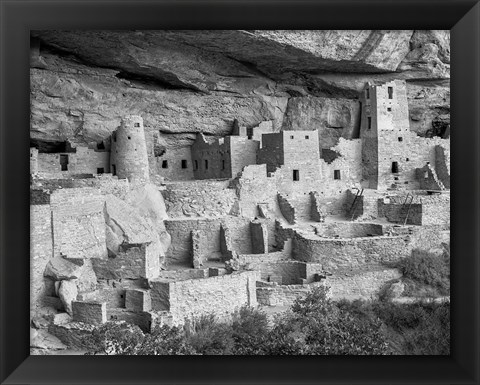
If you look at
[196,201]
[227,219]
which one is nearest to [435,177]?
[227,219]

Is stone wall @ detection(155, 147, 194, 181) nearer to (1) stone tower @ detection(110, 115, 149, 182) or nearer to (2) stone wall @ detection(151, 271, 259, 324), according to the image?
(1) stone tower @ detection(110, 115, 149, 182)

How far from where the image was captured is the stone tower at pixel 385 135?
17.3 metres

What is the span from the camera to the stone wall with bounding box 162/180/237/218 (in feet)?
46.1

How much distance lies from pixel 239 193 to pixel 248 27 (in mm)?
8608

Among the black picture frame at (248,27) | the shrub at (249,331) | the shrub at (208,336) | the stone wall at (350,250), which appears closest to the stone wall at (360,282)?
the stone wall at (350,250)

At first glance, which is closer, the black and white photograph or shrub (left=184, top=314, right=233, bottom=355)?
shrub (left=184, top=314, right=233, bottom=355)

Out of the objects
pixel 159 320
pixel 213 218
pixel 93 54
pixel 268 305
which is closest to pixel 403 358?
pixel 159 320

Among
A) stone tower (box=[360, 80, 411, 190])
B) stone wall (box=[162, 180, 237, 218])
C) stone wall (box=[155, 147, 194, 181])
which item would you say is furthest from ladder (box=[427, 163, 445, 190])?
stone wall (box=[155, 147, 194, 181])

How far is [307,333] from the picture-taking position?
10.8 metres

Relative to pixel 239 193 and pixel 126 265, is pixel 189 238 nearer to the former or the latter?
pixel 239 193

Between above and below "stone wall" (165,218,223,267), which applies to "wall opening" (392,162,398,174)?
above

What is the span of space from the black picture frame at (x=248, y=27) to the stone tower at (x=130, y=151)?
9.12 meters

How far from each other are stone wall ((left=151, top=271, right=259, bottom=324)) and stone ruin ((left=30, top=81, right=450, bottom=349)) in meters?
0.02
